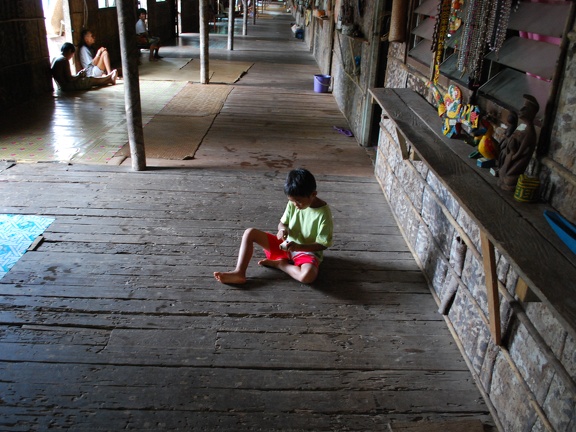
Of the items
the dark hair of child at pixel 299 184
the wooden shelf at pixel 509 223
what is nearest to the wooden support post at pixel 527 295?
the wooden shelf at pixel 509 223

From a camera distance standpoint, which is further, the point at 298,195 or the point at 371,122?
the point at 371,122

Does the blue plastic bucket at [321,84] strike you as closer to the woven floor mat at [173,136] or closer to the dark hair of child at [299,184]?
the woven floor mat at [173,136]

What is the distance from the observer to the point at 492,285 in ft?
6.20

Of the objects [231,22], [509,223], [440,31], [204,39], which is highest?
[440,31]

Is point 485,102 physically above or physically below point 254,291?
above

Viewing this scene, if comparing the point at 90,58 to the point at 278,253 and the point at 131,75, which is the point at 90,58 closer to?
the point at 131,75

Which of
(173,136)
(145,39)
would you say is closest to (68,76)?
(173,136)

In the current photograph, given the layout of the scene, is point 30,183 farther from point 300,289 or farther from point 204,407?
point 204,407

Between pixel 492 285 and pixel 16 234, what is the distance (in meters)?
2.92

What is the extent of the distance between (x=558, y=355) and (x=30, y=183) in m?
3.95

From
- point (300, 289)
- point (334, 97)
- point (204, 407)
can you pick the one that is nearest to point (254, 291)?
point (300, 289)

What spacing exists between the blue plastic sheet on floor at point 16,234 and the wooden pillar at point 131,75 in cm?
118

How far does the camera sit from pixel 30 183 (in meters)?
4.08

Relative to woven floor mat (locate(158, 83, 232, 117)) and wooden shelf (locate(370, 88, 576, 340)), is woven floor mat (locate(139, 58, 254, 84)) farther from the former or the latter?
wooden shelf (locate(370, 88, 576, 340))
